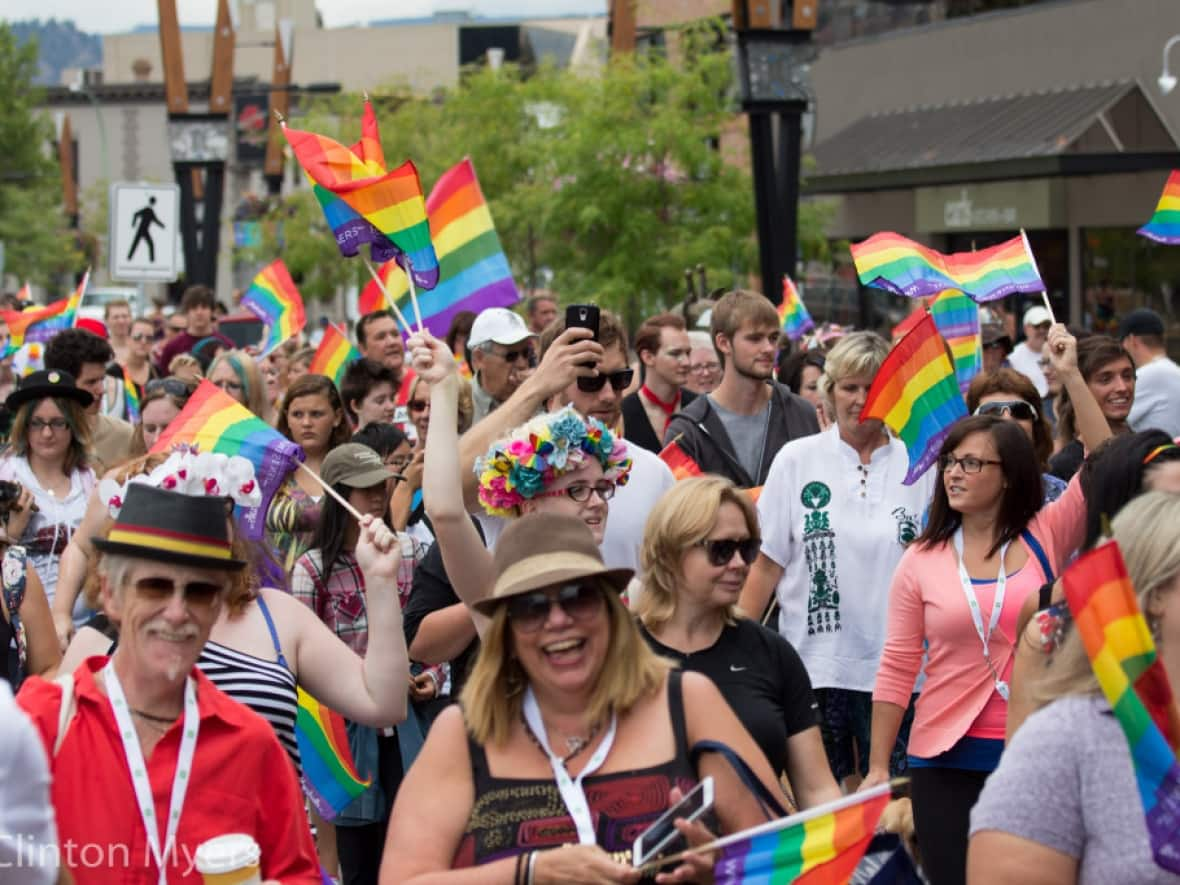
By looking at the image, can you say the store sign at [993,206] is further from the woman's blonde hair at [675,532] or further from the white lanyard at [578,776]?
the white lanyard at [578,776]

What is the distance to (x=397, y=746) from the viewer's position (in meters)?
7.12

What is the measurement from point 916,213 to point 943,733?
2593 centimetres

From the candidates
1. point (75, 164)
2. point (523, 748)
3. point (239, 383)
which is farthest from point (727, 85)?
point (75, 164)

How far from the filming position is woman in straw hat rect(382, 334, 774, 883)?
12.3 feet

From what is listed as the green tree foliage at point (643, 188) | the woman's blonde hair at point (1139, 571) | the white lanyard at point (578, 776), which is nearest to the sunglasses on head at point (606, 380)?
the white lanyard at point (578, 776)

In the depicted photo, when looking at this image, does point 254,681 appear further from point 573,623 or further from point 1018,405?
point 1018,405

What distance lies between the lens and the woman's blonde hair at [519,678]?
3.88 metres

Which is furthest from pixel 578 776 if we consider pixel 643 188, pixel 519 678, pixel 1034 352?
pixel 643 188

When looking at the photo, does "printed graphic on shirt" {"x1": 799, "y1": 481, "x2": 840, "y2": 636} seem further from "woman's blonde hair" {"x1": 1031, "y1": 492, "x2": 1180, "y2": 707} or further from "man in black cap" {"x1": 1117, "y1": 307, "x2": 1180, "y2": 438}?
"woman's blonde hair" {"x1": 1031, "y1": 492, "x2": 1180, "y2": 707}

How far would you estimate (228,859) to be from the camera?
3750mm

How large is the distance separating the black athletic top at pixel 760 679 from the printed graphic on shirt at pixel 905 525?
2101 millimetres

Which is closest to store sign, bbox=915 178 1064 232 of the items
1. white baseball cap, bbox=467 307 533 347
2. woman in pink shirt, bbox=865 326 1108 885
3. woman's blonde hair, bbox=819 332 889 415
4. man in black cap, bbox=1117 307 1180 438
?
man in black cap, bbox=1117 307 1180 438

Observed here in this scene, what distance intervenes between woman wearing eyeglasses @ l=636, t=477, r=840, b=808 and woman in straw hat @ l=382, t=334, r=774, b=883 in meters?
0.87

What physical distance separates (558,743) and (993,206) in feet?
83.6
